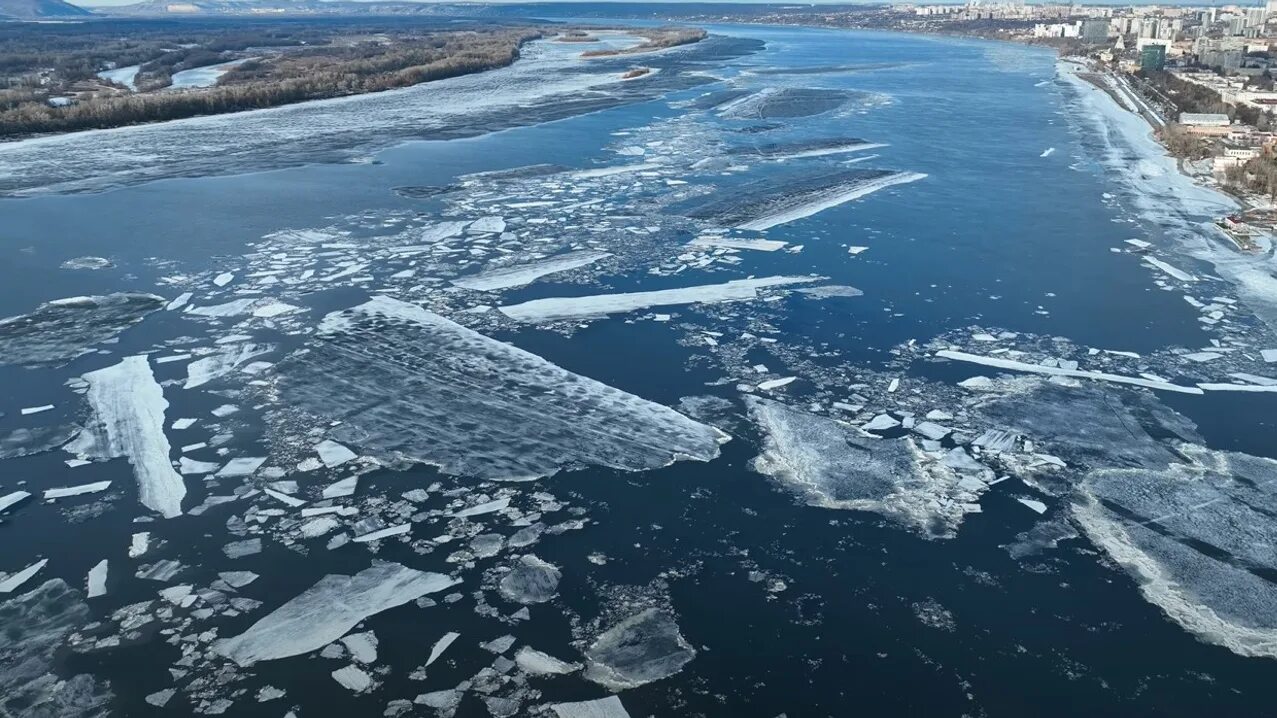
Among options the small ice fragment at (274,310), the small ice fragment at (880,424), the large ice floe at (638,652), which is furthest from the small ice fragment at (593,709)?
the small ice fragment at (274,310)

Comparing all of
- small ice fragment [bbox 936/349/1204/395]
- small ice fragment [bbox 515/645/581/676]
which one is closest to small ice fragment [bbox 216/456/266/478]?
small ice fragment [bbox 515/645/581/676]

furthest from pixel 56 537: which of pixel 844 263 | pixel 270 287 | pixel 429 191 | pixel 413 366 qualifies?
pixel 429 191

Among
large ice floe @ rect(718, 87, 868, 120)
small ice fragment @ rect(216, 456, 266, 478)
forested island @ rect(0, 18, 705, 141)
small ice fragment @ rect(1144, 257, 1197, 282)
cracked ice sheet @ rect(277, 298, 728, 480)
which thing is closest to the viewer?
small ice fragment @ rect(216, 456, 266, 478)

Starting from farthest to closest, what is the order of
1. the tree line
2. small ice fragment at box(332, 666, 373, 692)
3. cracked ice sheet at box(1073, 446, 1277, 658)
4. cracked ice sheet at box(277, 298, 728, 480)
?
1. the tree line
2. cracked ice sheet at box(277, 298, 728, 480)
3. cracked ice sheet at box(1073, 446, 1277, 658)
4. small ice fragment at box(332, 666, 373, 692)

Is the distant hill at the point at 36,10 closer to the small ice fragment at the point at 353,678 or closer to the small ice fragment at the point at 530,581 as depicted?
the small ice fragment at the point at 530,581

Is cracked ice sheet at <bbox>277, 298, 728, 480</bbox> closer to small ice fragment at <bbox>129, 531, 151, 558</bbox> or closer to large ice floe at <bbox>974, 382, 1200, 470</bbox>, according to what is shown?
small ice fragment at <bbox>129, 531, 151, 558</bbox>

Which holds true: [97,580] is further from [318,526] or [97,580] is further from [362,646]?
[362,646]
